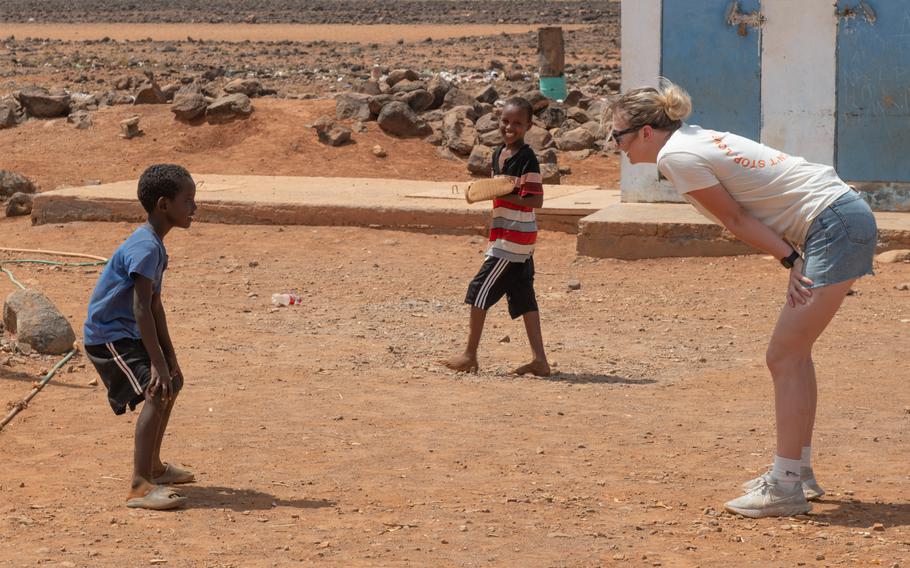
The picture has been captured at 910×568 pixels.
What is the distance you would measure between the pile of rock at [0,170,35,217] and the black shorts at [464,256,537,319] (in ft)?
23.6

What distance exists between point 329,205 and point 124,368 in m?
6.88

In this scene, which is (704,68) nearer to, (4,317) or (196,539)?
(4,317)

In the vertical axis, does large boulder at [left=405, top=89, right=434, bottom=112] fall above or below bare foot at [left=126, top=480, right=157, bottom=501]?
below

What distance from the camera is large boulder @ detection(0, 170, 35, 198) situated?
13.7 m

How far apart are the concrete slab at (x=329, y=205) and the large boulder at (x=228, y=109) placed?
3.59m

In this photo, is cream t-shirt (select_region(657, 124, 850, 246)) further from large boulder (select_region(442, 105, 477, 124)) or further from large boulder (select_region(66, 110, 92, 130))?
large boulder (select_region(66, 110, 92, 130))

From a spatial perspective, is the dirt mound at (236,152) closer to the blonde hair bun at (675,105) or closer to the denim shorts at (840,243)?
the blonde hair bun at (675,105)

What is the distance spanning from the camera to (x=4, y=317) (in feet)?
26.1

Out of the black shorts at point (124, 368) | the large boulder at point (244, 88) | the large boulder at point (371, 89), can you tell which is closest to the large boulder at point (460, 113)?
the large boulder at point (371, 89)

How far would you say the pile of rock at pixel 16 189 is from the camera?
1280cm

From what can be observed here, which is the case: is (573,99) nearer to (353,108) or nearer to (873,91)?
(353,108)

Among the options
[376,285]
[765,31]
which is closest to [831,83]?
[765,31]

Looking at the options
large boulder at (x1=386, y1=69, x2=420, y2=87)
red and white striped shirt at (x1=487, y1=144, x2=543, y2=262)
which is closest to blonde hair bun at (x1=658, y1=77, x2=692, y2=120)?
red and white striped shirt at (x1=487, y1=144, x2=543, y2=262)

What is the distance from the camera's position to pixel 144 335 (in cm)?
461
